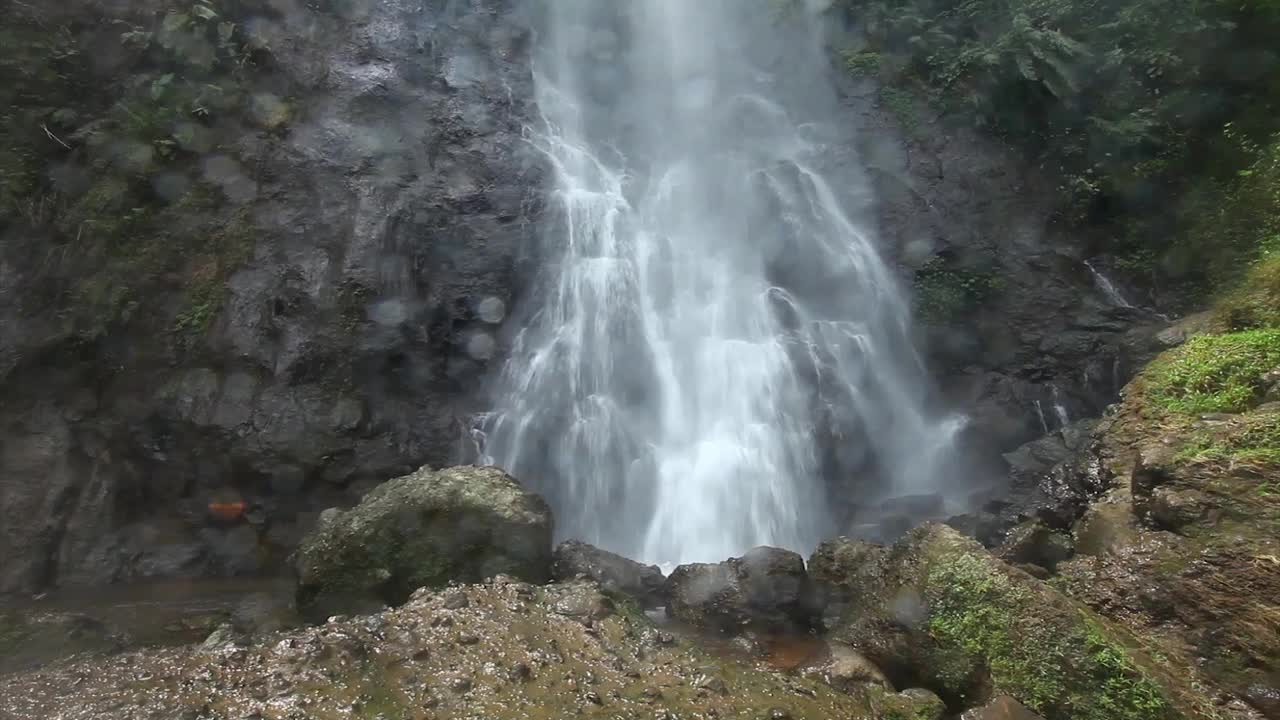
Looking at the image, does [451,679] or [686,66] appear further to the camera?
[686,66]

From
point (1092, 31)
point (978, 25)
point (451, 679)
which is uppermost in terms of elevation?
point (978, 25)

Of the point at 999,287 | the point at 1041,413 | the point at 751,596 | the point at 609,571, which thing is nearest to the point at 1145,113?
the point at 999,287

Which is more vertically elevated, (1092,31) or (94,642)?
(1092,31)

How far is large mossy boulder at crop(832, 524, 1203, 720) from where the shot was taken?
428 centimetres

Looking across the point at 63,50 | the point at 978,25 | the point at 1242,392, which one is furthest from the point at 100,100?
the point at 978,25

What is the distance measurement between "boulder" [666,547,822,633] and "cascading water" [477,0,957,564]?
2757mm

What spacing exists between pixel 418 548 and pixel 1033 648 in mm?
5604

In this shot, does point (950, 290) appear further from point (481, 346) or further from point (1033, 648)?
point (1033, 648)

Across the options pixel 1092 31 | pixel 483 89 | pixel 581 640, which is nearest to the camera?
pixel 581 640

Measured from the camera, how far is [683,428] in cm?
1224

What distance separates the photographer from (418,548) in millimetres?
7348

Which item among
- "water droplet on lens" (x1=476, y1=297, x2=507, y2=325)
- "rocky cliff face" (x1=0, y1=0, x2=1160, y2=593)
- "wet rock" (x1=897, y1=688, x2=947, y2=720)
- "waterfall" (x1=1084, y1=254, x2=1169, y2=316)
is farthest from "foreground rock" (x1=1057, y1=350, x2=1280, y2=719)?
"water droplet on lens" (x1=476, y1=297, x2=507, y2=325)

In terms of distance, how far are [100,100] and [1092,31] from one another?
19135 mm

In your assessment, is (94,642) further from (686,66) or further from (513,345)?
(686,66)
